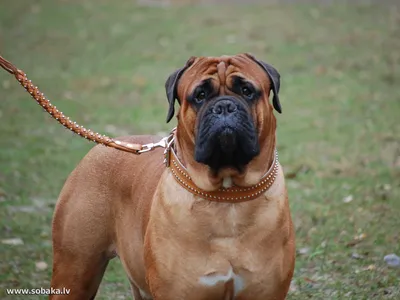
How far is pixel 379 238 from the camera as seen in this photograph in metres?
6.79

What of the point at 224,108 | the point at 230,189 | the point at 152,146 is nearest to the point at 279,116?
the point at 152,146

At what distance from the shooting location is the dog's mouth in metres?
4.01

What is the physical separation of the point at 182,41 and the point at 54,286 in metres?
11.9

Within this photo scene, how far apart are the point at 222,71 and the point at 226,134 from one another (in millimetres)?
352

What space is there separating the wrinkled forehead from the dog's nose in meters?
0.16

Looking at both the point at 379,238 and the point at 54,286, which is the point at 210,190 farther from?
the point at 379,238

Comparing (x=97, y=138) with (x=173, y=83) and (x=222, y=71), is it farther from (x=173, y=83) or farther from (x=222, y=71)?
(x=222, y=71)

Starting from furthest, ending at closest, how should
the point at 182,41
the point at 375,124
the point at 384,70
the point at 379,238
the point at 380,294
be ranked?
the point at 182,41, the point at 384,70, the point at 375,124, the point at 379,238, the point at 380,294

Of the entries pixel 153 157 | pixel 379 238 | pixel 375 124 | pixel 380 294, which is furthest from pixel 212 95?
pixel 375 124

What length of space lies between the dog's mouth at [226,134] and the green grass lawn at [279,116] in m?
1.99

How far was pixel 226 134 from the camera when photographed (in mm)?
4016

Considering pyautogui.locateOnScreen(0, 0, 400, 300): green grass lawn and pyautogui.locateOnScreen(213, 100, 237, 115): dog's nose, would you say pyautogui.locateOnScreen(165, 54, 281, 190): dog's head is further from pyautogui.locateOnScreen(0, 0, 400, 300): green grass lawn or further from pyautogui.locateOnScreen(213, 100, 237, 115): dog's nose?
pyautogui.locateOnScreen(0, 0, 400, 300): green grass lawn

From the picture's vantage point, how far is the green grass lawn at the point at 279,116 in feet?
22.1

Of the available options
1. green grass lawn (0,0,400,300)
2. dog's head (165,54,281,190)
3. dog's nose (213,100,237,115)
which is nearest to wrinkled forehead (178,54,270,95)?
dog's head (165,54,281,190)
